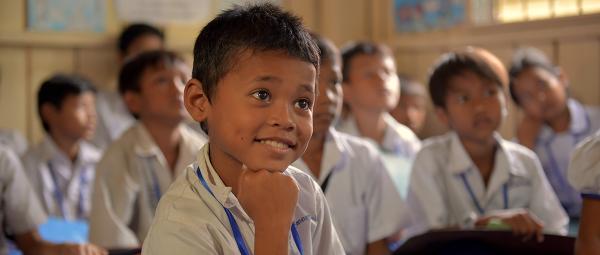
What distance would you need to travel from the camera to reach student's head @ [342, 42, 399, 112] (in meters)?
2.79

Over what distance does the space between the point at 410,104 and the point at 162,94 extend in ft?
5.57

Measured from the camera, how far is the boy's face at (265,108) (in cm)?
96

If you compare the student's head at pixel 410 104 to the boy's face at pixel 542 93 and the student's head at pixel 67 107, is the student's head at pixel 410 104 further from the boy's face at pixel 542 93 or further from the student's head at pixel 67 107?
the student's head at pixel 67 107

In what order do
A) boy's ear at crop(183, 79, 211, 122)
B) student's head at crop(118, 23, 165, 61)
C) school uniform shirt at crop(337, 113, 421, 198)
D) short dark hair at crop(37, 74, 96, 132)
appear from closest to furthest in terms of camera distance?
boy's ear at crop(183, 79, 211, 122) → school uniform shirt at crop(337, 113, 421, 198) → short dark hair at crop(37, 74, 96, 132) → student's head at crop(118, 23, 165, 61)

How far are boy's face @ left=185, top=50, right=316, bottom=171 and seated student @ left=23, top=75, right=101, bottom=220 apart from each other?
190cm

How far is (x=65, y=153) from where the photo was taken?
2.93 meters

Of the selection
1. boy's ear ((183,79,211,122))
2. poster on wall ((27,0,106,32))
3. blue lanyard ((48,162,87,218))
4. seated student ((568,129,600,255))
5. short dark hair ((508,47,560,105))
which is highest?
poster on wall ((27,0,106,32))

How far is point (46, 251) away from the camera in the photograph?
187 centimetres

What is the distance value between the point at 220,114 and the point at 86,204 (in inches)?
77.8

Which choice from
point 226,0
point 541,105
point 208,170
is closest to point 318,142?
point 208,170

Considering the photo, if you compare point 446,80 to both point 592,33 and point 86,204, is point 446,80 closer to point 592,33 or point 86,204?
point 592,33

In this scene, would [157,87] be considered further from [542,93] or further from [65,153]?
[542,93]

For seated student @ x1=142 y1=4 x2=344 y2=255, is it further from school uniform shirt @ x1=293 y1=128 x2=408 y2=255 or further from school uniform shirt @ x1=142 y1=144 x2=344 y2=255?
school uniform shirt @ x1=293 y1=128 x2=408 y2=255

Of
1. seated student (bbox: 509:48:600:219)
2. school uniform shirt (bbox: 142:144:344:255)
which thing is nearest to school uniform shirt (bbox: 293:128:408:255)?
school uniform shirt (bbox: 142:144:344:255)
